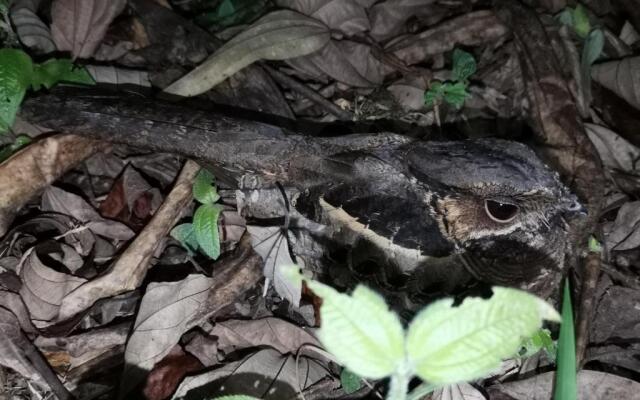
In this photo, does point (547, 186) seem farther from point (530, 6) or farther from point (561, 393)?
point (530, 6)

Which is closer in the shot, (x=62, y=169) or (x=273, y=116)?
(x=62, y=169)

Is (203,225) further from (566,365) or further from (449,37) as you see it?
(449,37)

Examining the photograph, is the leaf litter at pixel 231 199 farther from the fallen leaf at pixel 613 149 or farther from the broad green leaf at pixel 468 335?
the broad green leaf at pixel 468 335

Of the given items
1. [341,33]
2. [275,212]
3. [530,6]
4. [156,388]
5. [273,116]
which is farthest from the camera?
[530,6]

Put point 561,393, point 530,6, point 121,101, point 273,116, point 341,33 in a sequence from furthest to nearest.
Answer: point 530,6 → point 341,33 → point 273,116 → point 121,101 → point 561,393

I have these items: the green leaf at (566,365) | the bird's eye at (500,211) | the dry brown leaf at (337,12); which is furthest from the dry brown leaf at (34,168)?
the green leaf at (566,365)

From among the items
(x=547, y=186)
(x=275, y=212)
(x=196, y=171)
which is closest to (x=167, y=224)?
(x=196, y=171)
